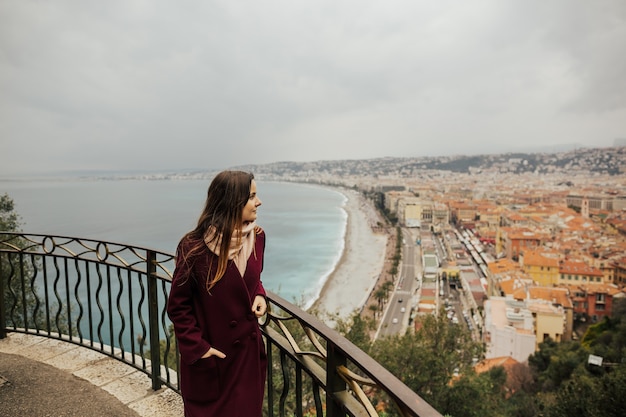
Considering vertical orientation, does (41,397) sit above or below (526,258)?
above

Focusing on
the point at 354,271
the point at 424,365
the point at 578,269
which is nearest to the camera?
the point at 424,365

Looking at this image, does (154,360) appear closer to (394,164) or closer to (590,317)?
(590,317)

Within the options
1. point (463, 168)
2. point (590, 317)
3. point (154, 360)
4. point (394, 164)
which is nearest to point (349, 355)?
point (154, 360)

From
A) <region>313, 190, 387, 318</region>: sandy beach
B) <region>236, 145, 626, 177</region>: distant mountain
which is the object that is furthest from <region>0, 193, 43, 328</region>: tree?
<region>236, 145, 626, 177</region>: distant mountain

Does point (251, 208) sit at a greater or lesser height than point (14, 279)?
greater

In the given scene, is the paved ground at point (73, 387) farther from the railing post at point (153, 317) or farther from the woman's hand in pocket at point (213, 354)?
the woman's hand in pocket at point (213, 354)

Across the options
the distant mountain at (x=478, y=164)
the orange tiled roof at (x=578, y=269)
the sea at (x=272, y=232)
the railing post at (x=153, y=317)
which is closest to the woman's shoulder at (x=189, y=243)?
the railing post at (x=153, y=317)

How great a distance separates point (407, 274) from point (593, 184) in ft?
186

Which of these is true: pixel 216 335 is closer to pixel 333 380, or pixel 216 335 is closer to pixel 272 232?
pixel 333 380

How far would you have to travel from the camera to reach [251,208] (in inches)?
56.7

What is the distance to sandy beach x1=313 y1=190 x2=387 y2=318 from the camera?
2645cm

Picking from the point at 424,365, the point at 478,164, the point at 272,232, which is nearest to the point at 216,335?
the point at 424,365

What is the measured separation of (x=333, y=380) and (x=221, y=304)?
1.52 feet

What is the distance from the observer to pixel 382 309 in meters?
29.0
